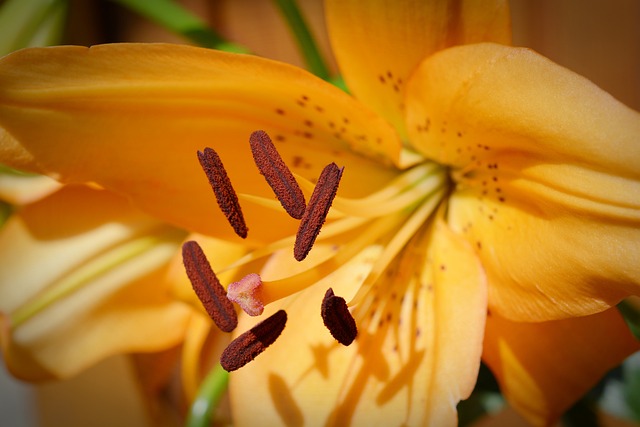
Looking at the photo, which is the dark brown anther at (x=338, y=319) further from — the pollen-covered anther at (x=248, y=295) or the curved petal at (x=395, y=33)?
the curved petal at (x=395, y=33)

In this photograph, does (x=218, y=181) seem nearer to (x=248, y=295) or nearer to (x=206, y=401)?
(x=248, y=295)

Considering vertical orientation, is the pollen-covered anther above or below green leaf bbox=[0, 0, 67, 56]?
below

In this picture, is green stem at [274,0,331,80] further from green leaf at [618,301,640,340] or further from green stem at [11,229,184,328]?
green leaf at [618,301,640,340]

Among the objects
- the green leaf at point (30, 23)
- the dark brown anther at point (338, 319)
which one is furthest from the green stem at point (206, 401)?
the green leaf at point (30, 23)

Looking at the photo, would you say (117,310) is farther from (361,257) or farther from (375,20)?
(375,20)

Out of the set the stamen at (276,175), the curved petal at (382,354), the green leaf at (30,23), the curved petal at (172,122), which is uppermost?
the green leaf at (30,23)

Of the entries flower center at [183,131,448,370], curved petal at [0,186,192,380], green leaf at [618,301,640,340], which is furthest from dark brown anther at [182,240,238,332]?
green leaf at [618,301,640,340]

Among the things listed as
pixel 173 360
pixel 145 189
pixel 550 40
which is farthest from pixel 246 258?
pixel 550 40
